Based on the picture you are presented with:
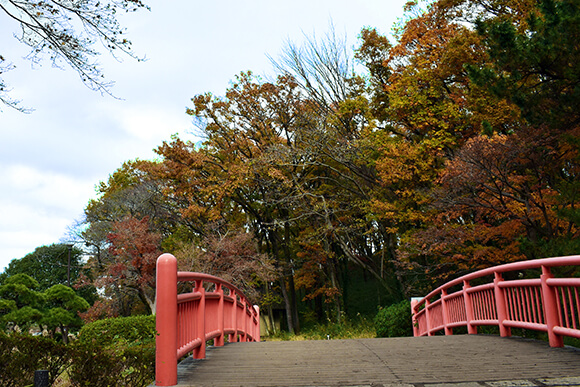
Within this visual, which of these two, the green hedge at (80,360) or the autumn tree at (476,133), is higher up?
the autumn tree at (476,133)

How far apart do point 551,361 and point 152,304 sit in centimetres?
1934

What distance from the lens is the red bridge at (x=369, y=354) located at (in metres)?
4.05

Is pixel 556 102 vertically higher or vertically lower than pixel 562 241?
higher

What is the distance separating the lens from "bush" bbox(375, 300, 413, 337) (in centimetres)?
1441

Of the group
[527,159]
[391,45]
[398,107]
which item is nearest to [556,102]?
[527,159]

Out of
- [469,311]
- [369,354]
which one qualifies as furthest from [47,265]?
[369,354]

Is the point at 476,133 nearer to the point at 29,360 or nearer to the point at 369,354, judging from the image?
the point at 369,354

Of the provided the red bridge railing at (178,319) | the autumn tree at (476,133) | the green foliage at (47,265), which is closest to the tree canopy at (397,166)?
the autumn tree at (476,133)

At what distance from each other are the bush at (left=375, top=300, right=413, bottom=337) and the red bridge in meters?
7.14

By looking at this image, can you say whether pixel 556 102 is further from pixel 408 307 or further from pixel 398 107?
pixel 408 307

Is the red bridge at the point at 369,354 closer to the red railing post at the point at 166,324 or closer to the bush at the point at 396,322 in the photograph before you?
the red railing post at the point at 166,324

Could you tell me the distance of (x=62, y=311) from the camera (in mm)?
17656

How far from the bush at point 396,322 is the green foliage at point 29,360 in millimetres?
11104

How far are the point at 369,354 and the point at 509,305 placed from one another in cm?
290
